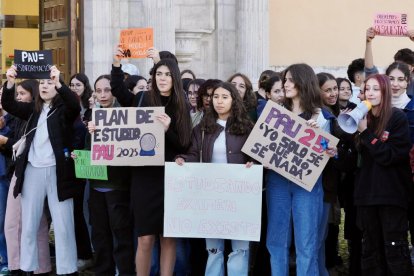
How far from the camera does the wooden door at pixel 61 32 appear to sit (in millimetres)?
14219

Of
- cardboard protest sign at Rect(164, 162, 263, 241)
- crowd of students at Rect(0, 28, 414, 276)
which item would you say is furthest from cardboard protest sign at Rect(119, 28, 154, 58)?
cardboard protest sign at Rect(164, 162, 263, 241)

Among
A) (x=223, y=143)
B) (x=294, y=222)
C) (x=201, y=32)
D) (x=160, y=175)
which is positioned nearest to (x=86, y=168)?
(x=160, y=175)

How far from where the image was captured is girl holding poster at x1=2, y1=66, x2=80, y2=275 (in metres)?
8.09

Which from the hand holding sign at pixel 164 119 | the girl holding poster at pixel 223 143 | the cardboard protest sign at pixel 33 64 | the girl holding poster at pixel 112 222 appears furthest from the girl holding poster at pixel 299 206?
the cardboard protest sign at pixel 33 64

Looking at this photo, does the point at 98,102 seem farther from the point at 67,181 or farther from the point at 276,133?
the point at 276,133

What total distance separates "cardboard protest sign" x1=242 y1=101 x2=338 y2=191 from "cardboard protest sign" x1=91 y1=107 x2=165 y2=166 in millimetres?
767

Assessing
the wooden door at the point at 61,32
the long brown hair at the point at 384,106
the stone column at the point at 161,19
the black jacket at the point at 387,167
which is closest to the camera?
the black jacket at the point at 387,167

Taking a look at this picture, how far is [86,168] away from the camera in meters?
7.91

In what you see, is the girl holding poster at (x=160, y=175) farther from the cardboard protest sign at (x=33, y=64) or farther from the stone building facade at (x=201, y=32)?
the stone building facade at (x=201, y=32)

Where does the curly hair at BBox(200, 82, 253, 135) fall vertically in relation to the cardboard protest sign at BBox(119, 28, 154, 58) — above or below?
below

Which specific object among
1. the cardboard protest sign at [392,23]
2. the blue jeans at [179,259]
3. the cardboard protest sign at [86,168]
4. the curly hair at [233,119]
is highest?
the cardboard protest sign at [392,23]

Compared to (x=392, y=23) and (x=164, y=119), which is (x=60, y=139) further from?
(x=392, y=23)

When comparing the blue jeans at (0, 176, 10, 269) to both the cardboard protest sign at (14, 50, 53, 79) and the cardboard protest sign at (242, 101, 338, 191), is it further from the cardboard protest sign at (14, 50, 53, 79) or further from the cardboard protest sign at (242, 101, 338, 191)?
the cardboard protest sign at (242, 101, 338, 191)

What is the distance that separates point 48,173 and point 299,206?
7.71 ft
